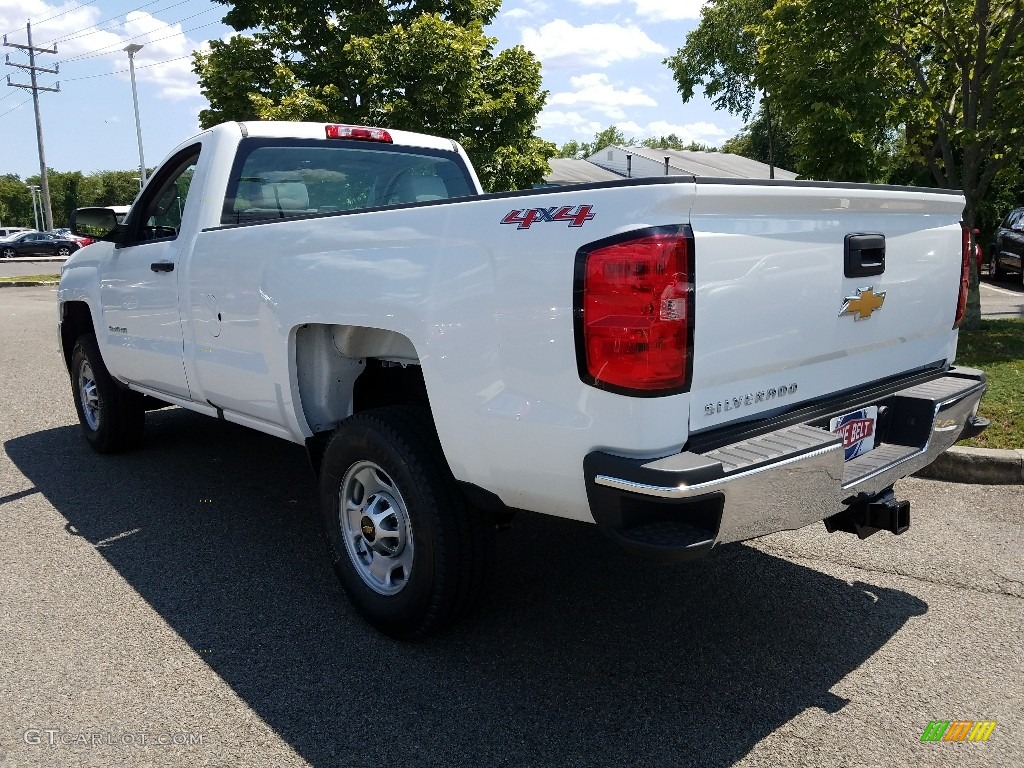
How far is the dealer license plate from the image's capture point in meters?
3.01

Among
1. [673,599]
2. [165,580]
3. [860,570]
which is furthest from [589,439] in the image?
[165,580]

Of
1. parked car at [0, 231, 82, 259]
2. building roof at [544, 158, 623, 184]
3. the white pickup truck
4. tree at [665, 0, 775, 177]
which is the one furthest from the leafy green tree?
parked car at [0, 231, 82, 259]

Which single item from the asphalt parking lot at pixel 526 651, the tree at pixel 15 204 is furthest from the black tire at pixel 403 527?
the tree at pixel 15 204

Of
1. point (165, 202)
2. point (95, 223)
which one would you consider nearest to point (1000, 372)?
point (165, 202)

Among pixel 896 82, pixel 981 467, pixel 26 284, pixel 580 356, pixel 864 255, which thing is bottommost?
pixel 26 284

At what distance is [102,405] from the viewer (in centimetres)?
584

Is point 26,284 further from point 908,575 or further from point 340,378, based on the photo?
point 908,575

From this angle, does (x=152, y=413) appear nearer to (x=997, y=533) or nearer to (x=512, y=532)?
(x=512, y=532)

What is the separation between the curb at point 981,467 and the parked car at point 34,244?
5080 cm

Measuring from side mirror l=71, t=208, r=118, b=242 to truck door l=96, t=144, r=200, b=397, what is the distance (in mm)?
146

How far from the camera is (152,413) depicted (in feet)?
24.4

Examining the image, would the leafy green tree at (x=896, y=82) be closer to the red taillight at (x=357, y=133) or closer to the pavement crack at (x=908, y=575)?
the red taillight at (x=357, y=133)

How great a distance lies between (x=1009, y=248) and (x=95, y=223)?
1848cm

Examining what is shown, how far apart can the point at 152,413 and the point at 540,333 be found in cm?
590
